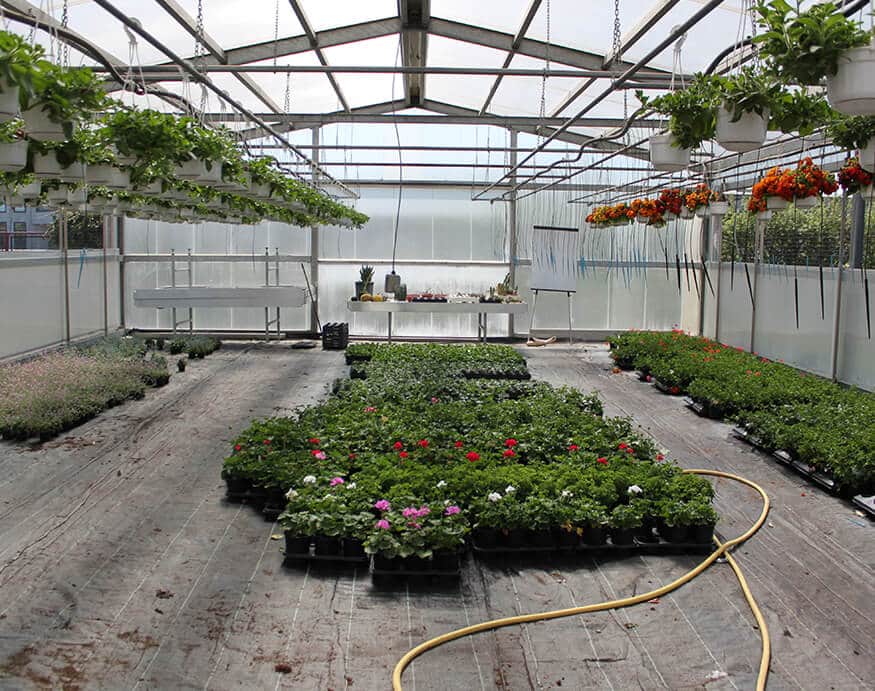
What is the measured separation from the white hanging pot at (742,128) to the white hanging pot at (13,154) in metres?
3.73

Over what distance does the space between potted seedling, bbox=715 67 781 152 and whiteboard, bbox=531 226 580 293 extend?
1199 centimetres

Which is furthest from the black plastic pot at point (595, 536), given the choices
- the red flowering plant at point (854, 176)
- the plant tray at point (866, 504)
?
the red flowering plant at point (854, 176)

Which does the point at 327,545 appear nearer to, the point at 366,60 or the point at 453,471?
the point at 453,471

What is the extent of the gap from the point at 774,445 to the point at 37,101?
6.31m

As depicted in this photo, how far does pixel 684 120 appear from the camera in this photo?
181 inches

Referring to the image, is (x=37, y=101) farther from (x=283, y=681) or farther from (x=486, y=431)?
(x=486, y=431)

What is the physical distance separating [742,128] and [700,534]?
2428 mm

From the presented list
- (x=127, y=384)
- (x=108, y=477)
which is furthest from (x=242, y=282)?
(x=108, y=477)

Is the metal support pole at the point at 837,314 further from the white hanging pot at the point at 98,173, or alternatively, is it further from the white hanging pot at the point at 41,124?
the white hanging pot at the point at 41,124

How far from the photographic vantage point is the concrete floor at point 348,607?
12.1 ft

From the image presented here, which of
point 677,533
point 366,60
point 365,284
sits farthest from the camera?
point 365,284

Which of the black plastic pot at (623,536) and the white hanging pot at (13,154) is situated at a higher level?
the white hanging pot at (13,154)

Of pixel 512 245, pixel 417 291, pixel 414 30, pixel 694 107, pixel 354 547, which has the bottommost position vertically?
pixel 354 547


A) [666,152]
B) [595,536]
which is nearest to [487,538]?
[595,536]
